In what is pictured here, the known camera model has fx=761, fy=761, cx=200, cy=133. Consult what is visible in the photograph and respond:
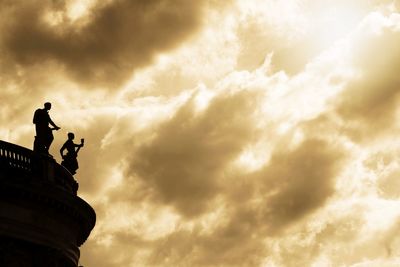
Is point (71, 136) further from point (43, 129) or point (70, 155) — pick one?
point (43, 129)

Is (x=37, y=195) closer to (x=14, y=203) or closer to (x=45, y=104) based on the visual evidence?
(x=14, y=203)

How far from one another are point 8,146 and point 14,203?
248 centimetres

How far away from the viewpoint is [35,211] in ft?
102

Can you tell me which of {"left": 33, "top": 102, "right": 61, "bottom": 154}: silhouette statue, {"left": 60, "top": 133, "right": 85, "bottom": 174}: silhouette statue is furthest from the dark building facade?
{"left": 60, "top": 133, "right": 85, "bottom": 174}: silhouette statue

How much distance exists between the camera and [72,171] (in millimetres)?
37812

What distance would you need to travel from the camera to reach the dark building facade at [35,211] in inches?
1182

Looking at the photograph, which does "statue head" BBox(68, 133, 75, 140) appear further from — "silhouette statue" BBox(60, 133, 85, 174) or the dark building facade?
the dark building facade

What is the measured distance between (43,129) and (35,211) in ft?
15.5

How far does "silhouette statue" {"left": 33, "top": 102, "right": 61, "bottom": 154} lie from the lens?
33.6 meters

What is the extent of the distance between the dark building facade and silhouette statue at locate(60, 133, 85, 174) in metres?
3.84

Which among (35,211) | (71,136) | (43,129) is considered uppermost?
(71,136)

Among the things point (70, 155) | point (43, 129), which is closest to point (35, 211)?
point (43, 129)

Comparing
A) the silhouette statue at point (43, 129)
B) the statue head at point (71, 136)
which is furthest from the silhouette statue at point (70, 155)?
the silhouette statue at point (43, 129)

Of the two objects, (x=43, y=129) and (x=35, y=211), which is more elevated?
(x=43, y=129)
